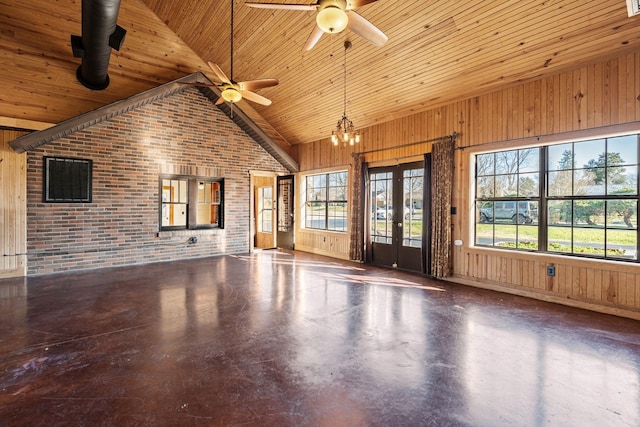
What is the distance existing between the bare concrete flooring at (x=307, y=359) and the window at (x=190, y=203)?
2.69 metres

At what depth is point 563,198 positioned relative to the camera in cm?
455

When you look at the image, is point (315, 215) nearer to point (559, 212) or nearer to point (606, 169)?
point (559, 212)

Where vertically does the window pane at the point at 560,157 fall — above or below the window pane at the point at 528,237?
above

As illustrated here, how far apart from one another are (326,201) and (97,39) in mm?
5773

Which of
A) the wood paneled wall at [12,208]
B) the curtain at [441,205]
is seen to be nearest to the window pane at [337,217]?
the curtain at [441,205]

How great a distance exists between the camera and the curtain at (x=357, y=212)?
7332 millimetres

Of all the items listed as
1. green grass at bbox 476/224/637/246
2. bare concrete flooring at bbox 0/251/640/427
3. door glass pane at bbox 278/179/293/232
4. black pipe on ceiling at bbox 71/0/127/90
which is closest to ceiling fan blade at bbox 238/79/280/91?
black pipe on ceiling at bbox 71/0/127/90

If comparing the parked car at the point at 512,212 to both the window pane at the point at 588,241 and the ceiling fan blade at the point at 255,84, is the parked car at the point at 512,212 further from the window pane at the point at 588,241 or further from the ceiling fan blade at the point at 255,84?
the ceiling fan blade at the point at 255,84

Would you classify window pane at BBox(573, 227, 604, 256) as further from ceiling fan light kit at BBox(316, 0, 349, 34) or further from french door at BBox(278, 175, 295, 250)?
french door at BBox(278, 175, 295, 250)

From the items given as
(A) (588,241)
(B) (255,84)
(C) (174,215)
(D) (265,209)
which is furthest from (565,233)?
(C) (174,215)

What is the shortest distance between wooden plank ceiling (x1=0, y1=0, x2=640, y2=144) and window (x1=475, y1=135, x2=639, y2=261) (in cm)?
121

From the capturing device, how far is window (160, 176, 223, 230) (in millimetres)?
7365

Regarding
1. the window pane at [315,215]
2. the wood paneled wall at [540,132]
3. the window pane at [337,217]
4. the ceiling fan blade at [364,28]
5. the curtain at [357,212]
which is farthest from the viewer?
the window pane at [315,215]

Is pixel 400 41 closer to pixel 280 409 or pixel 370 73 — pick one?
pixel 370 73
